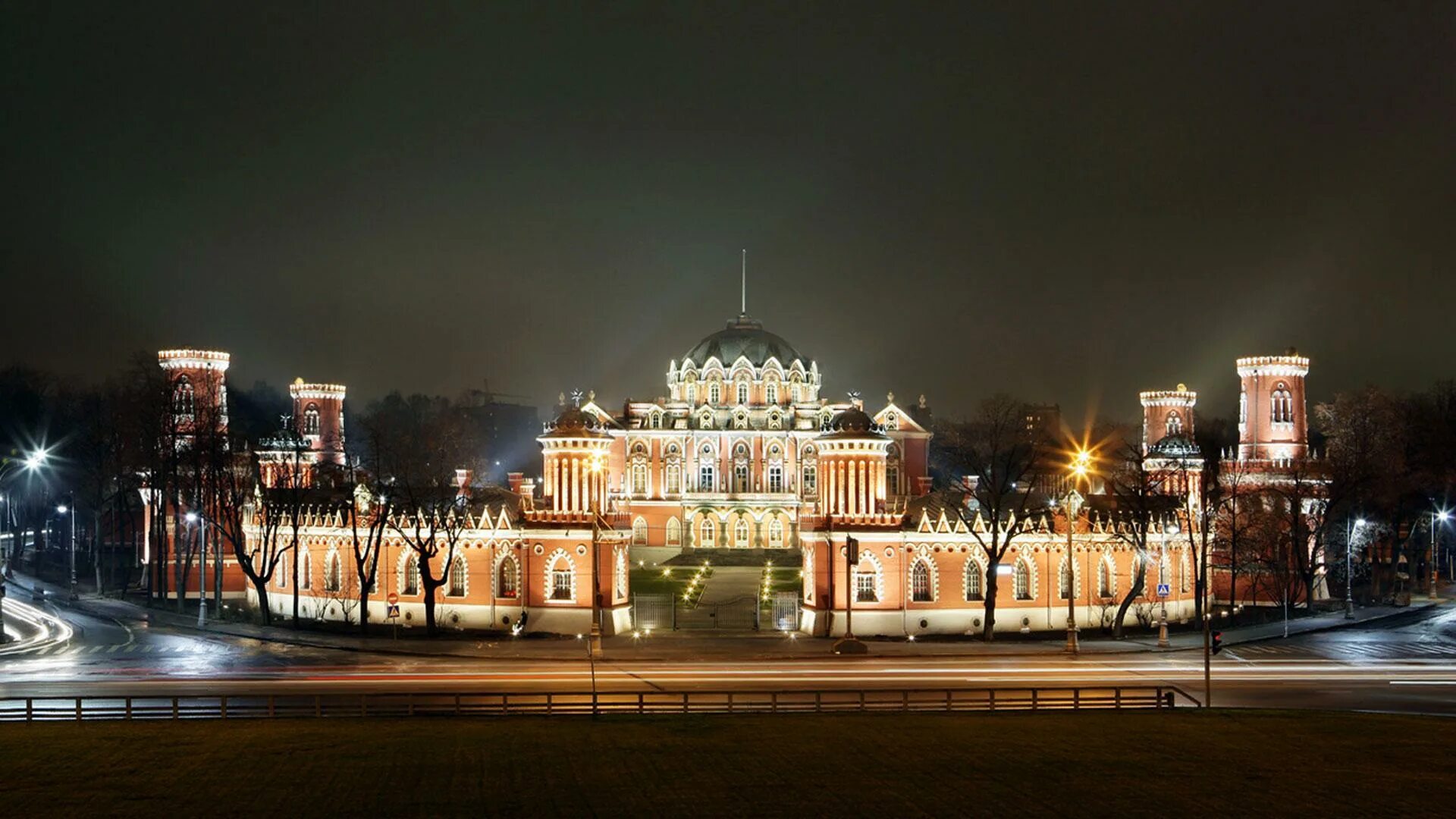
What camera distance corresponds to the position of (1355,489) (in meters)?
84.2

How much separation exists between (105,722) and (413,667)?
1757 cm

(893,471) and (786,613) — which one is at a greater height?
(893,471)

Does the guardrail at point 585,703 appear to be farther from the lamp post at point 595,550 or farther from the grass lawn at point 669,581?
the grass lawn at point 669,581

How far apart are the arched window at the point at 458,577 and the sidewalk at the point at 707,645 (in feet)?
8.91

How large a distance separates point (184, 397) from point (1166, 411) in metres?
70.1

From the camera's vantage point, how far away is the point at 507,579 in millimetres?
73500

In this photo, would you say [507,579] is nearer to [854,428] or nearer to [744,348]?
[854,428]

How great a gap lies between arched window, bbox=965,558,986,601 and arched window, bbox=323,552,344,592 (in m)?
32.0

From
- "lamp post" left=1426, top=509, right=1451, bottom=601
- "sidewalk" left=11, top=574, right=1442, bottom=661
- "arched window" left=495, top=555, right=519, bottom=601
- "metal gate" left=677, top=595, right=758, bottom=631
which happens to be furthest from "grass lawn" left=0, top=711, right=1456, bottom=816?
"lamp post" left=1426, top=509, right=1451, bottom=601

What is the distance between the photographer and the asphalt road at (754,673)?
50656 mm

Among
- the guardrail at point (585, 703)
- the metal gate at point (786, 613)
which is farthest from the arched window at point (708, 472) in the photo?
the guardrail at point (585, 703)

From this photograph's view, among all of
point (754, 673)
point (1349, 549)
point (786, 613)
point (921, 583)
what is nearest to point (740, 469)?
point (786, 613)

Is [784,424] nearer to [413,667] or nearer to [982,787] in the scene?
[413,667]

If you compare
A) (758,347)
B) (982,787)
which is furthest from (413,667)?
(758,347)
